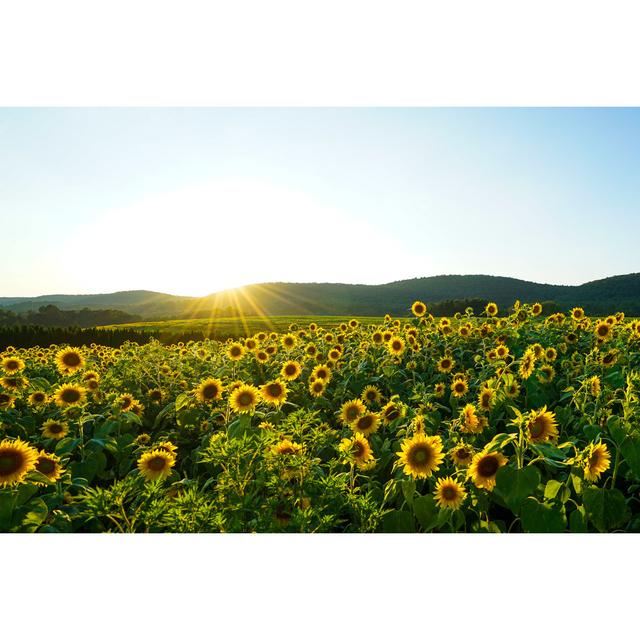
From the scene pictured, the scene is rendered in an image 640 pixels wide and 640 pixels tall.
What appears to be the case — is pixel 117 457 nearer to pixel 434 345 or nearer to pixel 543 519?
pixel 543 519

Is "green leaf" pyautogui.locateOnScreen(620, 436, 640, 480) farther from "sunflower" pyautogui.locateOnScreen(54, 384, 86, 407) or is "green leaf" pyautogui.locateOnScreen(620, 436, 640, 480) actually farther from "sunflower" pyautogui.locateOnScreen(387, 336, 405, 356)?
"sunflower" pyautogui.locateOnScreen(54, 384, 86, 407)

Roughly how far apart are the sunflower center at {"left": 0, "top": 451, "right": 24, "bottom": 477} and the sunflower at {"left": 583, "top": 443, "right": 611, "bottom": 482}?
8.88 feet

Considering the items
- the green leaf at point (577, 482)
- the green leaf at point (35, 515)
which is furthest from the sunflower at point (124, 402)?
the green leaf at point (577, 482)

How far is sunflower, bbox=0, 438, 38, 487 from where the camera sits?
219cm

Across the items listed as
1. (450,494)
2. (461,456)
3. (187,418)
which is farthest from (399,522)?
(187,418)

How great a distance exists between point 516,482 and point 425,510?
0.55 meters

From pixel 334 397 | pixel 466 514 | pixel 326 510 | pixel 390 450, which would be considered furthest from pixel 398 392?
pixel 326 510

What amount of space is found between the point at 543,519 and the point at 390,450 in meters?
1.20

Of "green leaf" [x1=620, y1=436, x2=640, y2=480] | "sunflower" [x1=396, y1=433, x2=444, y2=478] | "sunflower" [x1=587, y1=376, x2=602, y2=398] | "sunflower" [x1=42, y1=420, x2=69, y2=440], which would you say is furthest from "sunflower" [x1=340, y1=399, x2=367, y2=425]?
"sunflower" [x1=42, y1=420, x2=69, y2=440]

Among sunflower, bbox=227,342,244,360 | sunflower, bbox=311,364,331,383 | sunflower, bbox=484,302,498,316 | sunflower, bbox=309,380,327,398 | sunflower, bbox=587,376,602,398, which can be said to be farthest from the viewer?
sunflower, bbox=484,302,498,316

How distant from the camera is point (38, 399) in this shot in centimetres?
410

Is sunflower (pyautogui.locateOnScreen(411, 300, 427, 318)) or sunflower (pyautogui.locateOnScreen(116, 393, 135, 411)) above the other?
sunflower (pyautogui.locateOnScreen(411, 300, 427, 318))

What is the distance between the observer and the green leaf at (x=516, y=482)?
1846mm

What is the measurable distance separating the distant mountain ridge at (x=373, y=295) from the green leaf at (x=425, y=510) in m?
42.9
